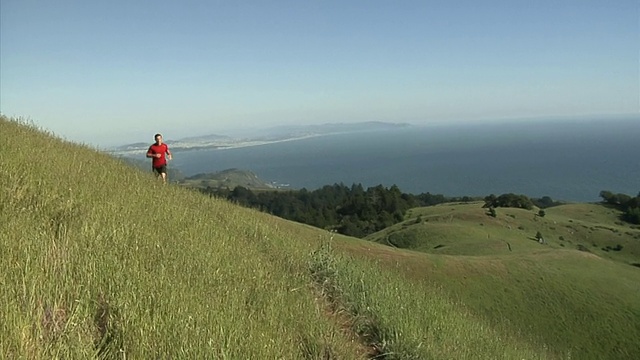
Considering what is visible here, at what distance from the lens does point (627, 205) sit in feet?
315

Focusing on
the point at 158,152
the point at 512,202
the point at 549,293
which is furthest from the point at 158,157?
the point at 512,202

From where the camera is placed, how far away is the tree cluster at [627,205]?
3519 inches

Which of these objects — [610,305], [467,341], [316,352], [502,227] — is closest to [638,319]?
[610,305]

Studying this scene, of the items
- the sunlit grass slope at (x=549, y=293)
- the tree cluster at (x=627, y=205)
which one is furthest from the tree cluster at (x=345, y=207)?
the sunlit grass slope at (x=549, y=293)

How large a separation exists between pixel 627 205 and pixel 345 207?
2334 inches

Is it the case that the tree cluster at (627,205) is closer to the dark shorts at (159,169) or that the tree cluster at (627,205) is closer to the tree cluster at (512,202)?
the tree cluster at (512,202)

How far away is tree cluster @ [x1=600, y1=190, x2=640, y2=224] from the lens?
89375 mm

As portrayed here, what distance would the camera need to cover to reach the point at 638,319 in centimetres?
2214

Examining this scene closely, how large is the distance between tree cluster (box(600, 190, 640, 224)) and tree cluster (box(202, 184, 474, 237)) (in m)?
41.7

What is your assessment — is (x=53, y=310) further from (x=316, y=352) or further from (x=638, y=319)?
(x=638, y=319)

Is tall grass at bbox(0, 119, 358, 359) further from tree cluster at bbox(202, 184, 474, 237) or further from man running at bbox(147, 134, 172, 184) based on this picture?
tree cluster at bbox(202, 184, 474, 237)

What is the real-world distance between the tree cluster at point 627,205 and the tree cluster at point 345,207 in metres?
41.7

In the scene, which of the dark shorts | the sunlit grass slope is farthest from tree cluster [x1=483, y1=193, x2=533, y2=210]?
the dark shorts

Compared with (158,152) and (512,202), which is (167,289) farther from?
(512,202)
